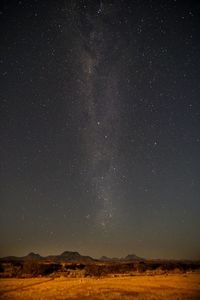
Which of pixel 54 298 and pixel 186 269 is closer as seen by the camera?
pixel 54 298

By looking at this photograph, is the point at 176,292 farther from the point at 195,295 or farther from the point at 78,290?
the point at 78,290

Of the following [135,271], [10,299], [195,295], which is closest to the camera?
[10,299]

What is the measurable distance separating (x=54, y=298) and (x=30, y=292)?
339cm

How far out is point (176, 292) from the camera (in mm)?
25578

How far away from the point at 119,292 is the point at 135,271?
2467 cm

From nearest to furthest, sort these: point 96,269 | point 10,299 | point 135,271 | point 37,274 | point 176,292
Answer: point 10,299
point 176,292
point 37,274
point 96,269
point 135,271

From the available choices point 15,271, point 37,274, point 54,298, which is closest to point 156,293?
point 54,298

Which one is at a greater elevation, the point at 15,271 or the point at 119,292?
the point at 15,271

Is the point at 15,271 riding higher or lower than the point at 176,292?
higher

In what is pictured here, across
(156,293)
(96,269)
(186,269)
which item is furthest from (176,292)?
(186,269)

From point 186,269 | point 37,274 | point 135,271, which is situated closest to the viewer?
point 37,274

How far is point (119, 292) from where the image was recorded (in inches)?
997

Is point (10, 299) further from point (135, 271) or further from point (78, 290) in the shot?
point (135, 271)

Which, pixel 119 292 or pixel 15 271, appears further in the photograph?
pixel 15 271
